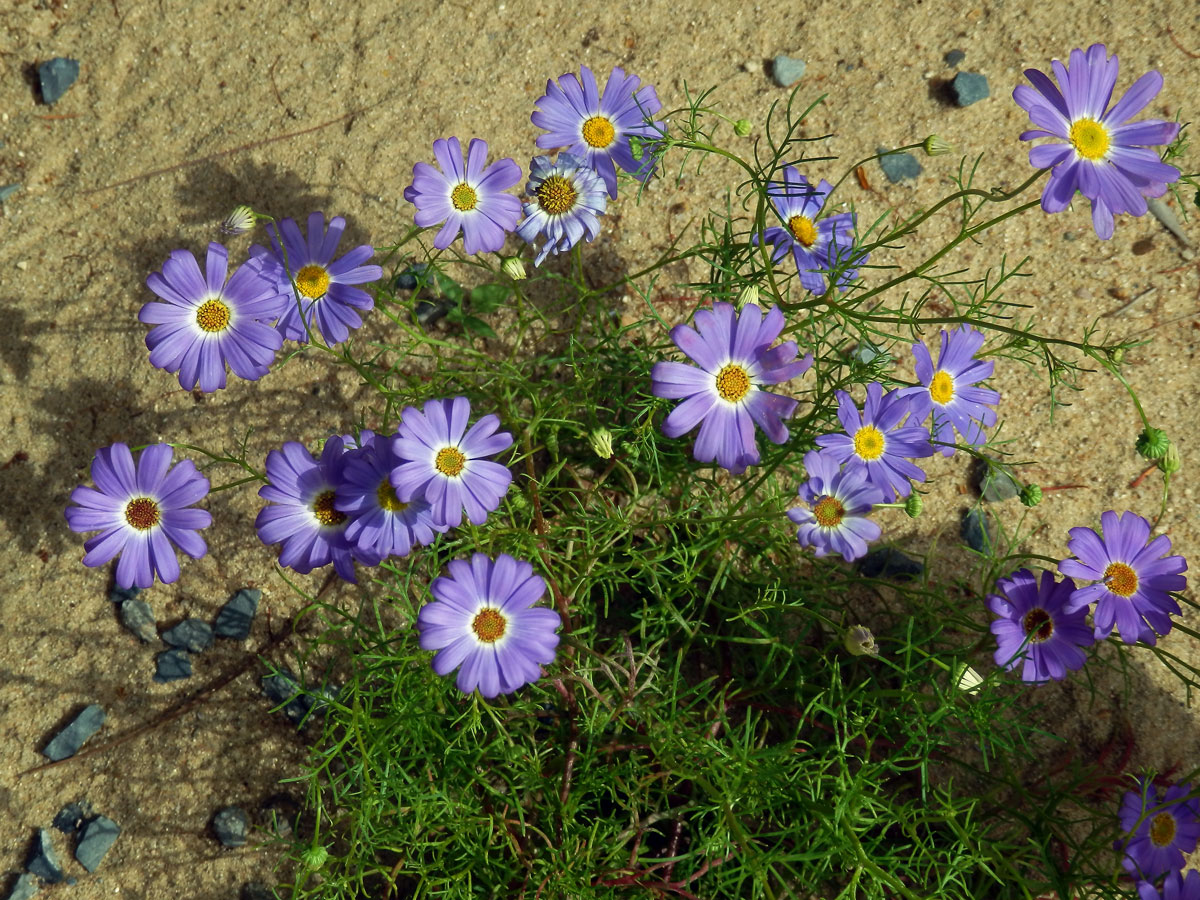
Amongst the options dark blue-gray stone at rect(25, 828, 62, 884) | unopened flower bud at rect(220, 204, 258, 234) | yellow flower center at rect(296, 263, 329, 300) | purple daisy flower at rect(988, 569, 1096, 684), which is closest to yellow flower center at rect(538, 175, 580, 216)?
yellow flower center at rect(296, 263, 329, 300)

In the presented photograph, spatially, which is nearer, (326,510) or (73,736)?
(326,510)

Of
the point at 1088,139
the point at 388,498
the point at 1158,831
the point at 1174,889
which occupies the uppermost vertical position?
the point at 1088,139

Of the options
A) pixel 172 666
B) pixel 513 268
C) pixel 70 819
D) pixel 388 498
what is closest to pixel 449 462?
pixel 388 498

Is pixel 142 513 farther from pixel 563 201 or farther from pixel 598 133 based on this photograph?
pixel 598 133

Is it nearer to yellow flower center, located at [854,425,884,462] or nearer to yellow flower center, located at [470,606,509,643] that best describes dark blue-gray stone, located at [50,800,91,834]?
yellow flower center, located at [470,606,509,643]

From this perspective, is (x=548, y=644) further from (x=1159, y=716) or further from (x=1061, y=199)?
(x=1159, y=716)

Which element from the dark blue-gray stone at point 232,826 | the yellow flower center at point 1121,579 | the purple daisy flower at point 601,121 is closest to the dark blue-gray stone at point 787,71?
the purple daisy flower at point 601,121
